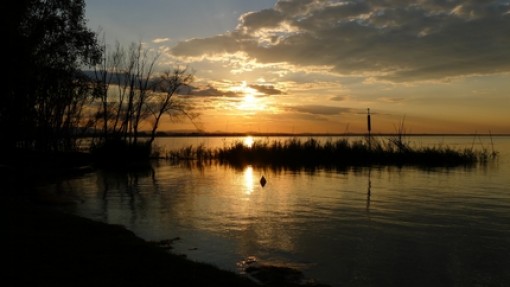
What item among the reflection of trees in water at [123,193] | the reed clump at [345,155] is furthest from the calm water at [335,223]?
the reed clump at [345,155]

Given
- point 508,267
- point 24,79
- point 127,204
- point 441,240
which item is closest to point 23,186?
point 24,79

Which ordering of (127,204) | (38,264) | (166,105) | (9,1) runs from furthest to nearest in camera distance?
(166,105)
(9,1)
(127,204)
(38,264)

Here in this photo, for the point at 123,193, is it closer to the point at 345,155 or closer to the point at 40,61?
the point at 40,61

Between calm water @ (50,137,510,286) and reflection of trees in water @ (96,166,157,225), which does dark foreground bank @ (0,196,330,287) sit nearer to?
calm water @ (50,137,510,286)

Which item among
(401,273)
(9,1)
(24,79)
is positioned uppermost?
(9,1)

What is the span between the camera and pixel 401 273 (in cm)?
884

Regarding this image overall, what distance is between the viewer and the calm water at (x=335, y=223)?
30.5 ft

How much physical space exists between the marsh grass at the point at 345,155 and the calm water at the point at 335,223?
14126 mm

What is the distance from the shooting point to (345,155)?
41719 millimetres

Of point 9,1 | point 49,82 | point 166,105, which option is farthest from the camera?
point 166,105

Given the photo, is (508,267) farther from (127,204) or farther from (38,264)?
(127,204)

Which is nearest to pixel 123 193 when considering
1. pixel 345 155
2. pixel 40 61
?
pixel 40 61

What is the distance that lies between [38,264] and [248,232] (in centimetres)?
623

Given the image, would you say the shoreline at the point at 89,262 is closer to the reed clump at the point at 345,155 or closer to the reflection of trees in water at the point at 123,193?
the reflection of trees in water at the point at 123,193
